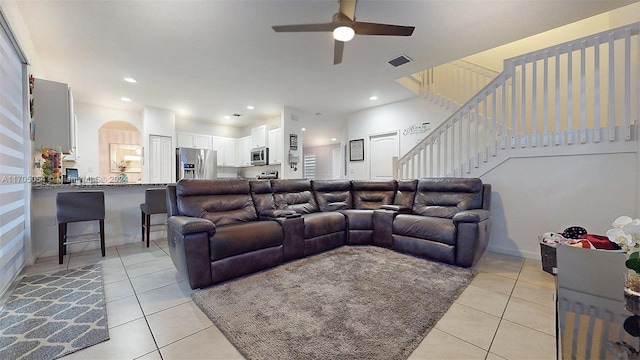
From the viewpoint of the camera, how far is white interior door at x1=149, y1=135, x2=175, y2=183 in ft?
17.9

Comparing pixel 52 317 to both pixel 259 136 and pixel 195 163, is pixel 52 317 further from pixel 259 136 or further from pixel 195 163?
pixel 259 136

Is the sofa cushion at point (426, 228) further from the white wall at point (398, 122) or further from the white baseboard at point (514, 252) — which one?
the white wall at point (398, 122)

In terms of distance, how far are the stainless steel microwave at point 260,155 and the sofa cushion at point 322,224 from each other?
3.37m

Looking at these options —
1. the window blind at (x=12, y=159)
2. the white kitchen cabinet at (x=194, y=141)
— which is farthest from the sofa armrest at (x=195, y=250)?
the white kitchen cabinet at (x=194, y=141)

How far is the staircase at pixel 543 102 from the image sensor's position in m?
2.57

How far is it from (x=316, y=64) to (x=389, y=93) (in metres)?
1.89

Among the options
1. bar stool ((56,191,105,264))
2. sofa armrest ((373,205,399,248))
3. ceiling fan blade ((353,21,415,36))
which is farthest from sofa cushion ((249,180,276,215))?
ceiling fan blade ((353,21,415,36))

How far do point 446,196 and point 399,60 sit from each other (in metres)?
2.00

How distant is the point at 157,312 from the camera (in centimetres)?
174

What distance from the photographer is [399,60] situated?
3.44 m

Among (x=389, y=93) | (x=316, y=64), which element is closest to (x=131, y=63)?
(x=316, y=64)

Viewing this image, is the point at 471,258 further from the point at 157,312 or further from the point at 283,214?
the point at 157,312

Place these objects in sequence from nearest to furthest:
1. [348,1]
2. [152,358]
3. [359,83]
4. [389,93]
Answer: [152,358], [348,1], [359,83], [389,93]

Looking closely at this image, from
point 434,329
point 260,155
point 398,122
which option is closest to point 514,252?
point 434,329
